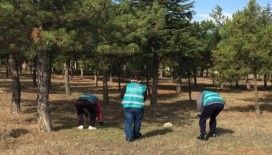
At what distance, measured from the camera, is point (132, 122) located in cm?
1480

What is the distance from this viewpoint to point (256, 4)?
24.2 metres

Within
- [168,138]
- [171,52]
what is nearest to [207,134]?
[168,138]

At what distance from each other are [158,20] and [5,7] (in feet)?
36.3

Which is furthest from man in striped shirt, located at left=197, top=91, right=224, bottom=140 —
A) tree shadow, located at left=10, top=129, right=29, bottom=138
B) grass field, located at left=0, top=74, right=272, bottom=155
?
tree shadow, located at left=10, top=129, right=29, bottom=138

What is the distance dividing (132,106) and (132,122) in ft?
1.56

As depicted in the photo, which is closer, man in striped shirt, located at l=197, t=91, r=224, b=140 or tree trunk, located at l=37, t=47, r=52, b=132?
man in striped shirt, located at l=197, t=91, r=224, b=140

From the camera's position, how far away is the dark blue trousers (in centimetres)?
1460

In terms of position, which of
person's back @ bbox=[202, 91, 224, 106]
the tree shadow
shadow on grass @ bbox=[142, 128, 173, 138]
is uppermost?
person's back @ bbox=[202, 91, 224, 106]

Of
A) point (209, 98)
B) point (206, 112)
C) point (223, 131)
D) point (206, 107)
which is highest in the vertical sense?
point (209, 98)

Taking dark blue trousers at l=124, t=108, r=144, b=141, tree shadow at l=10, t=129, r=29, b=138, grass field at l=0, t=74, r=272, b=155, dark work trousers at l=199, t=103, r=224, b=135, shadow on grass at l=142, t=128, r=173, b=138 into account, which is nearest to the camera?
grass field at l=0, t=74, r=272, b=155

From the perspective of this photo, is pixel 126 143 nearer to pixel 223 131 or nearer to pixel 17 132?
pixel 17 132

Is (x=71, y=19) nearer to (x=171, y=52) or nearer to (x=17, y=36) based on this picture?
(x=17, y=36)

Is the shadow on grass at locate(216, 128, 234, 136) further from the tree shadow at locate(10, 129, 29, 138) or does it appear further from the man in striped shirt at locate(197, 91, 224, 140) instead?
the tree shadow at locate(10, 129, 29, 138)

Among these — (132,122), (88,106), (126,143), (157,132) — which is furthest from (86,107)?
(126,143)
